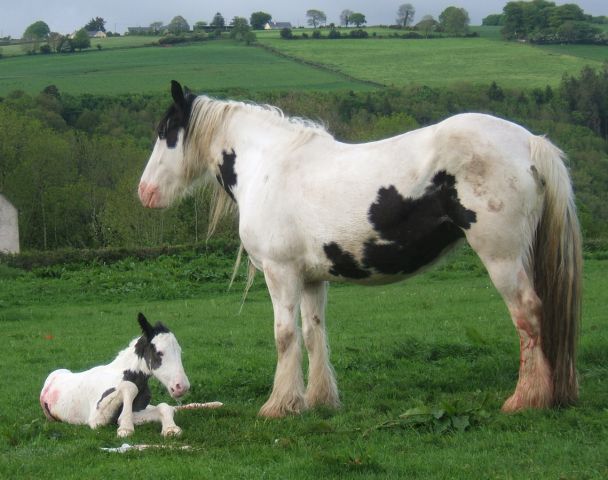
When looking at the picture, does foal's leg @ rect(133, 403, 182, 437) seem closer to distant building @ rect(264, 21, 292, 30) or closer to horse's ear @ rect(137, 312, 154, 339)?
horse's ear @ rect(137, 312, 154, 339)

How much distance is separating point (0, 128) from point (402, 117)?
23.0 meters

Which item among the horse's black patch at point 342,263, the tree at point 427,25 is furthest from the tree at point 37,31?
the horse's black patch at point 342,263

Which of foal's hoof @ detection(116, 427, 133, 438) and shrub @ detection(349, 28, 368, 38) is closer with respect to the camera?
foal's hoof @ detection(116, 427, 133, 438)

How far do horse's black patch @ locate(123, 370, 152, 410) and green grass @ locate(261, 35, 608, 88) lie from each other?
244ft

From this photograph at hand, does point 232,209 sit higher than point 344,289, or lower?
higher

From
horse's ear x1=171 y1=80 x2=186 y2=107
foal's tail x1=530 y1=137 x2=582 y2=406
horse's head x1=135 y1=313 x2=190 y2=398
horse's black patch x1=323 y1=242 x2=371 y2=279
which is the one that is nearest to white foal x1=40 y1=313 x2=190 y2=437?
horse's head x1=135 y1=313 x2=190 y2=398

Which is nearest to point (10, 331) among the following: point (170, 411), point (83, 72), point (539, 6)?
point (170, 411)

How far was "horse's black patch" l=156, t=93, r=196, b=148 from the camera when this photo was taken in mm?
9422

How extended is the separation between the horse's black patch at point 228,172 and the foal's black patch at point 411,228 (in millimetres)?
1527

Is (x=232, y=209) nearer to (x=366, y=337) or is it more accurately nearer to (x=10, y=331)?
(x=366, y=337)

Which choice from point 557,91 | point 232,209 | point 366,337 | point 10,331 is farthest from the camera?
point 557,91

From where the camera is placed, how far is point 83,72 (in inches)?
3684

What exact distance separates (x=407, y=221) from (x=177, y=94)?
9.36ft

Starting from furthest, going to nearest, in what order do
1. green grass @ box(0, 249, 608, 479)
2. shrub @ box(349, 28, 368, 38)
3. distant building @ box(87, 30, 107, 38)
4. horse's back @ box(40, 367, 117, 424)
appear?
distant building @ box(87, 30, 107, 38), shrub @ box(349, 28, 368, 38), horse's back @ box(40, 367, 117, 424), green grass @ box(0, 249, 608, 479)
